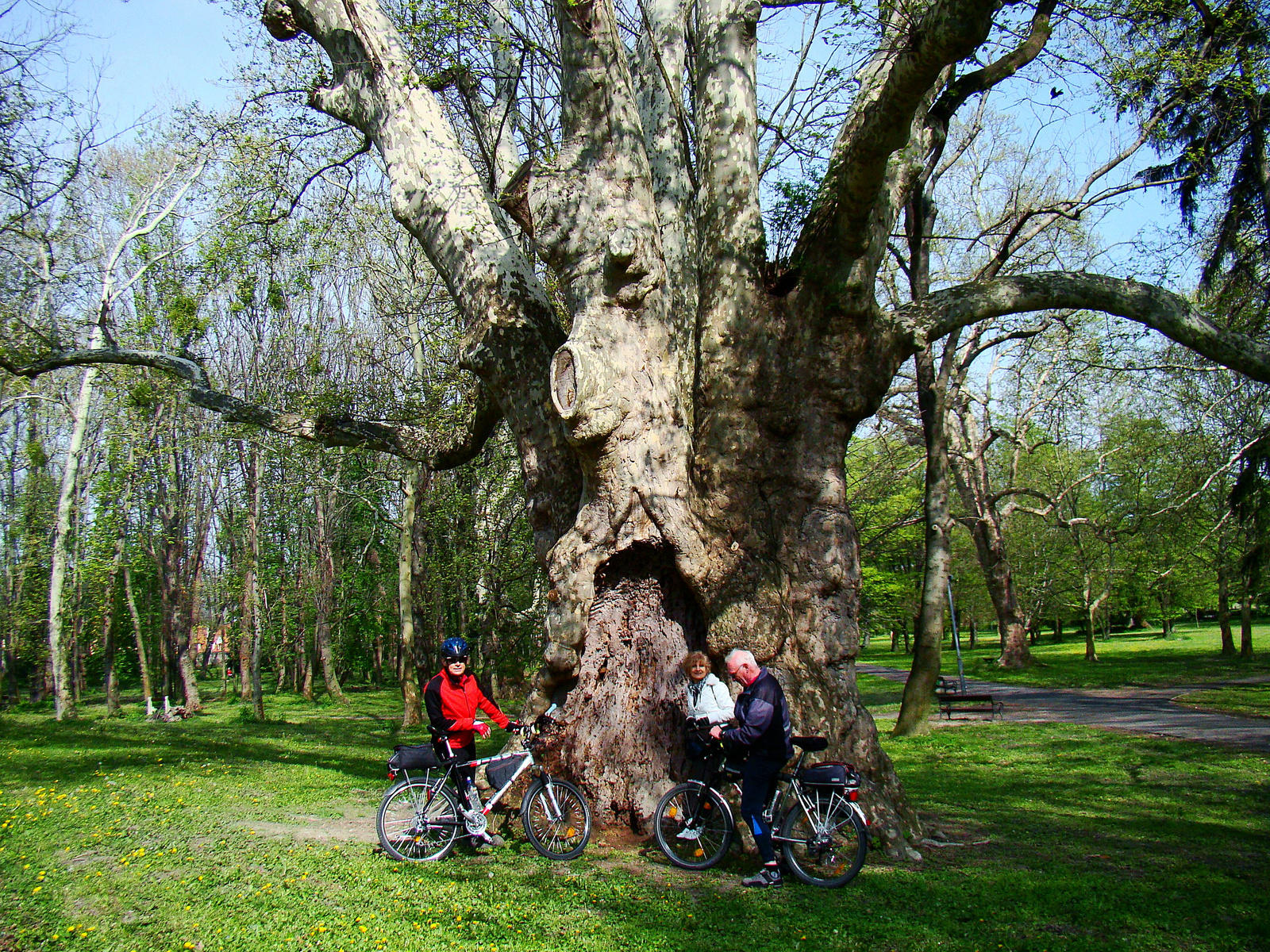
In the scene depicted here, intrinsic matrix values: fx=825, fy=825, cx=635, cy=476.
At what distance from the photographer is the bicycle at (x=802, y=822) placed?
582 cm

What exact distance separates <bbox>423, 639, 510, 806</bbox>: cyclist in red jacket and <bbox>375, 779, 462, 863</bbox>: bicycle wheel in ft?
0.91

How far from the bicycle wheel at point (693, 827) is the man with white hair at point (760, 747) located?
0.32m

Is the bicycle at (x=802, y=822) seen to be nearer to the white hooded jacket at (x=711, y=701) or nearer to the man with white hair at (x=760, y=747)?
the man with white hair at (x=760, y=747)

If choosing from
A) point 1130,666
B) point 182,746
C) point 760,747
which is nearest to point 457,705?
point 760,747

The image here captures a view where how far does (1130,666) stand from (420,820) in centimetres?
3018

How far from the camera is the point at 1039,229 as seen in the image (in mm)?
14383

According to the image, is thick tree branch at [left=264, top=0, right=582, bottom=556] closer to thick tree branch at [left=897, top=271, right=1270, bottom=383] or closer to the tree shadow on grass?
thick tree branch at [left=897, top=271, right=1270, bottom=383]

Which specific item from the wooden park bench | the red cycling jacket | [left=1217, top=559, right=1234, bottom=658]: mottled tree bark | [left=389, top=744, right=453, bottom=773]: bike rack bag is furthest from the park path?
[left=389, top=744, right=453, bottom=773]: bike rack bag

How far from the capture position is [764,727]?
19.2ft

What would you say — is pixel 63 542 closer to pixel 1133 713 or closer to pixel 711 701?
pixel 711 701

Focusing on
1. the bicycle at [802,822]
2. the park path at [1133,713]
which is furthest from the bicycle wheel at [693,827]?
the park path at [1133,713]

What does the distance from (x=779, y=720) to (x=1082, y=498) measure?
136ft

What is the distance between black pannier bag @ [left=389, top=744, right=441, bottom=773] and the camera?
6.36 meters

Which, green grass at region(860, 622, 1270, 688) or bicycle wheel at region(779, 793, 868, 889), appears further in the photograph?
green grass at region(860, 622, 1270, 688)
